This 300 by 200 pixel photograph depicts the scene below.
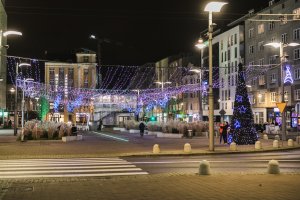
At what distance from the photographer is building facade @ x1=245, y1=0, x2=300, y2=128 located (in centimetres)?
6775

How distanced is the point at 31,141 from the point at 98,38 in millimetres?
117292

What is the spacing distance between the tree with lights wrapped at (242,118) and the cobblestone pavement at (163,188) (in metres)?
18.0

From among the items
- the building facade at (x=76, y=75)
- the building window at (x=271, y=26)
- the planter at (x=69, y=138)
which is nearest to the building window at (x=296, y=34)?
the building window at (x=271, y=26)

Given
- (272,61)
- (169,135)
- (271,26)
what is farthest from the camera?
(271,26)

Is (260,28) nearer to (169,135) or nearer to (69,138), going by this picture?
(169,135)

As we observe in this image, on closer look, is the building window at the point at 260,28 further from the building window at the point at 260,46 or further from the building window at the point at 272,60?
the building window at the point at 272,60

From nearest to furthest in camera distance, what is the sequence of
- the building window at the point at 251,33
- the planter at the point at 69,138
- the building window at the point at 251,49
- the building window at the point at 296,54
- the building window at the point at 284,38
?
the planter at the point at 69,138 → the building window at the point at 296,54 → the building window at the point at 284,38 → the building window at the point at 251,33 → the building window at the point at 251,49

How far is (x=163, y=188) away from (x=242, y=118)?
21.5 metres

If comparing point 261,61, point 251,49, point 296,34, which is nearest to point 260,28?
point 251,49

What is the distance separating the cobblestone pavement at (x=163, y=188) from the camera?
11.1 m

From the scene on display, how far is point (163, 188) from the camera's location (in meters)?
12.4

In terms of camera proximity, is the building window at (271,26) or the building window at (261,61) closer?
the building window at (271,26)

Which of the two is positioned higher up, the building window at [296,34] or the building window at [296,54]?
the building window at [296,34]

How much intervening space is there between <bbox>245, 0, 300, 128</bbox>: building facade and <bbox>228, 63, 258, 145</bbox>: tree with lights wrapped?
30501mm
